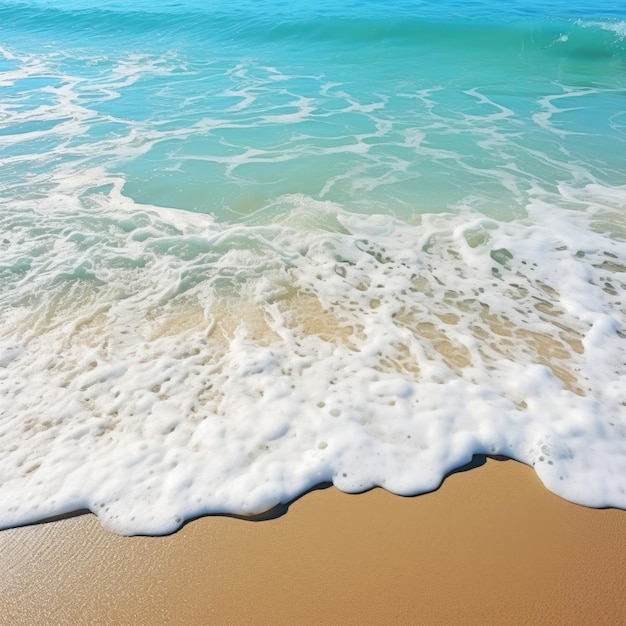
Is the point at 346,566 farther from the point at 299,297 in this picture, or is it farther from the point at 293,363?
the point at 299,297

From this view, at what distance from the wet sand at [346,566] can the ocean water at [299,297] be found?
0.13 meters

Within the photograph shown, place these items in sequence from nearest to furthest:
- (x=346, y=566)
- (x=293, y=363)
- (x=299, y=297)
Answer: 1. (x=346, y=566)
2. (x=293, y=363)
3. (x=299, y=297)

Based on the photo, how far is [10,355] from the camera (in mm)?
3498

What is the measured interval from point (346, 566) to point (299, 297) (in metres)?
2.45

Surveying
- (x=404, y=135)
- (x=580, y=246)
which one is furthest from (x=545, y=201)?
(x=404, y=135)

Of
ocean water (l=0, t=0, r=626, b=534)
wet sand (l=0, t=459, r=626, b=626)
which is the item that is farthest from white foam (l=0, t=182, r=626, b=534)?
wet sand (l=0, t=459, r=626, b=626)

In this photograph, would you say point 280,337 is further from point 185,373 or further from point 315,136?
point 315,136

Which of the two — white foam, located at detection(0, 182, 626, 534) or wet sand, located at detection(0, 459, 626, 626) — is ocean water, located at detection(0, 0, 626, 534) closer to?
white foam, located at detection(0, 182, 626, 534)

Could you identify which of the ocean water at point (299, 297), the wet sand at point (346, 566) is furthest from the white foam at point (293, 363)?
the wet sand at point (346, 566)

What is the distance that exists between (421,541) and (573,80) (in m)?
13.9

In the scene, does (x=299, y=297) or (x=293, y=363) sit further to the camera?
(x=299, y=297)

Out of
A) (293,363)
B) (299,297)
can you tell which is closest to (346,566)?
(293,363)

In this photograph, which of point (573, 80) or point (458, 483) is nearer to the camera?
point (458, 483)

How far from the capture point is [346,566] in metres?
2.22
